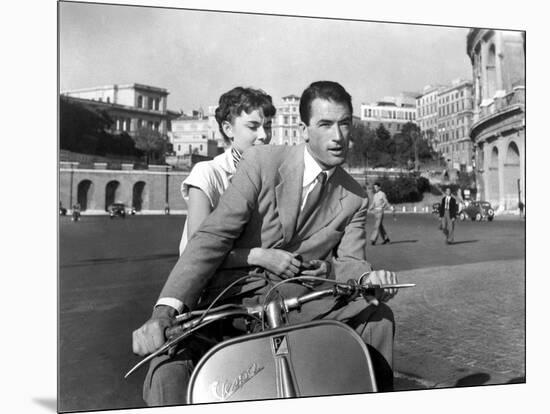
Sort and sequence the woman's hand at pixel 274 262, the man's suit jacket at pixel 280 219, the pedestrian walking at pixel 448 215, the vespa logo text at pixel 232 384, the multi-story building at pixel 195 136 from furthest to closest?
the pedestrian walking at pixel 448 215 → the multi-story building at pixel 195 136 → the woman's hand at pixel 274 262 → the man's suit jacket at pixel 280 219 → the vespa logo text at pixel 232 384

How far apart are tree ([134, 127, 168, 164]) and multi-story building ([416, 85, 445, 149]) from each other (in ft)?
5.69

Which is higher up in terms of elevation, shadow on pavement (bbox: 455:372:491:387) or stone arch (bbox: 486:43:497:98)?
stone arch (bbox: 486:43:497:98)

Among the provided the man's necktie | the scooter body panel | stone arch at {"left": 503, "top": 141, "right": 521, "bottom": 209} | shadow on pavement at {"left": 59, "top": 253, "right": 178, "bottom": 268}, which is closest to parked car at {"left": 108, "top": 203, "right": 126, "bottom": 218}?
shadow on pavement at {"left": 59, "top": 253, "right": 178, "bottom": 268}

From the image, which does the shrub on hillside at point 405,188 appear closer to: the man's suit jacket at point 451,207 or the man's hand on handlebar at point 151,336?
the man's suit jacket at point 451,207

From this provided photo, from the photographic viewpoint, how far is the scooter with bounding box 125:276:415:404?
2.62 meters

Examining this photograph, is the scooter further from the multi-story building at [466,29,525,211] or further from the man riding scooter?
the multi-story building at [466,29,525,211]

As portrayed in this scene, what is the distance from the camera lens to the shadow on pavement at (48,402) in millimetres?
3752

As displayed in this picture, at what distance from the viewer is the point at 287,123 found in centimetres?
394

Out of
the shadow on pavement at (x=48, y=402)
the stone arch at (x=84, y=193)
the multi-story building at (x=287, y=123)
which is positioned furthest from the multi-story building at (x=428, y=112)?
the shadow on pavement at (x=48, y=402)

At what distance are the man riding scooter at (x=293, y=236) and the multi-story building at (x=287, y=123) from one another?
0.15ft

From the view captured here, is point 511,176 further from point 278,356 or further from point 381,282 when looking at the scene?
point 278,356

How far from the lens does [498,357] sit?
4.67 metres

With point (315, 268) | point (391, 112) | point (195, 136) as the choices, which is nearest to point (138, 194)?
point (195, 136)

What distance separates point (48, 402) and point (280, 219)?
1.66 m
